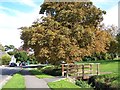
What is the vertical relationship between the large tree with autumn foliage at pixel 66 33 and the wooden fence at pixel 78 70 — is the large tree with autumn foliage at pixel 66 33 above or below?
above

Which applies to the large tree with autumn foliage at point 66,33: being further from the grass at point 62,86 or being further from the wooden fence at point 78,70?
the grass at point 62,86

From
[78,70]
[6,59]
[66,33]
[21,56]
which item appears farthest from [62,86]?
[21,56]

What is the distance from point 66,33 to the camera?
3428 centimetres

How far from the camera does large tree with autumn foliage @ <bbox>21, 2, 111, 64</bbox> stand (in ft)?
112

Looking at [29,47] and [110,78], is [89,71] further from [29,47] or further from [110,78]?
[110,78]

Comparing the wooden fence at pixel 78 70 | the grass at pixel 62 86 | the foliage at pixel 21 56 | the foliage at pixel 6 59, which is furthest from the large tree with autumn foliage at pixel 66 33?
the foliage at pixel 21 56

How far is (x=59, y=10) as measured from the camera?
36.5 m

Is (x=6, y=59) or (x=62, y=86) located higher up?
(x=6, y=59)

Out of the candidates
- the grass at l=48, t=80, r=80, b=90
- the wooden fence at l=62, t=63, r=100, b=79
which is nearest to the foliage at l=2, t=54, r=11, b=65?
the wooden fence at l=62, t=63, r=100, b=79

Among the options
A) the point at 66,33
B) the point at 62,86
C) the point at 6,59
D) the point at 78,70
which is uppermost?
the point at 66,33

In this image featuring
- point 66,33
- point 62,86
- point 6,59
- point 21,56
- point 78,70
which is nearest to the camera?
point 62,86

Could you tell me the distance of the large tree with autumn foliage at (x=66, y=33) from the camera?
34.1 meters

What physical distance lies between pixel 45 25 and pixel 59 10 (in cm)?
231

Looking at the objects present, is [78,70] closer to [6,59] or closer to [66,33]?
[66,33]
